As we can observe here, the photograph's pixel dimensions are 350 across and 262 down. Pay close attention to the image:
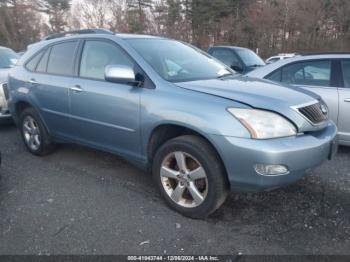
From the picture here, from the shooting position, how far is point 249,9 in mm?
35812

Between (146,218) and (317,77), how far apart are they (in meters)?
3.35

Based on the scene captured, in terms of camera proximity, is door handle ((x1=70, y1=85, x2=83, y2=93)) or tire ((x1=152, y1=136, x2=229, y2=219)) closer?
tire ((x1=152, y1=136, x2=229, y2=219))

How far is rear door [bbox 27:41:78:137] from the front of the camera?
4.06 meters

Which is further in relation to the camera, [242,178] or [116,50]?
[116,50]

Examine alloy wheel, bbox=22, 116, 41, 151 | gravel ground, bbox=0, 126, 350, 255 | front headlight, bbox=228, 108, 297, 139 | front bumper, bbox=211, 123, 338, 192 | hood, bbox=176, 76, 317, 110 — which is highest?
hood, bbox=176, 76, 317, 110

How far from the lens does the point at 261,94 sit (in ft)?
9.49

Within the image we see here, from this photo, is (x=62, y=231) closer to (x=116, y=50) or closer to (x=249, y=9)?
(x=116, y=50)

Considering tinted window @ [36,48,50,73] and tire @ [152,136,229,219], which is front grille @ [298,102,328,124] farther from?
tinted window @ [36,48,50,73]

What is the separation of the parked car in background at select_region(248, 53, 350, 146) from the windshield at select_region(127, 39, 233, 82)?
4.65 feet

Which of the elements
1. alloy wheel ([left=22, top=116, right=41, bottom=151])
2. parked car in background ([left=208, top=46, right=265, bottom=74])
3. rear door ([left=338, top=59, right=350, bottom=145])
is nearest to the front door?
alloy wheel ([left=22, top=116, right=41, bottom=151])

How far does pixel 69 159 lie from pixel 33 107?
2.90 feet

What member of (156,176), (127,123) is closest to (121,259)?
(156,176)

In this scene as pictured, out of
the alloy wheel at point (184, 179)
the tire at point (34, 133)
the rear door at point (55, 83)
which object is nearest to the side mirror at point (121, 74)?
the alloy wheel at point (184, 179)

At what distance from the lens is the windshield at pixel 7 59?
23.4 ft
